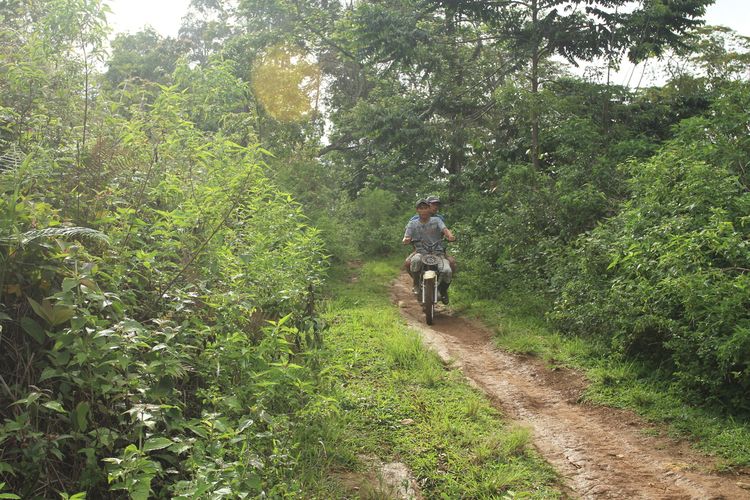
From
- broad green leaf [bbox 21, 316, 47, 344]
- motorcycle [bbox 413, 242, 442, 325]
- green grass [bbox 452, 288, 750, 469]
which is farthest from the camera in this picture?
motorcycle [bbox 413, 242, 442, 325]

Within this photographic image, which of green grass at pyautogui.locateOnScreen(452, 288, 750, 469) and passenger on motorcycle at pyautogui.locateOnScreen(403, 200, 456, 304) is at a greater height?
passenger on motorcycle at pyautogui.locateOnScreen(403, 200, 456, 304)

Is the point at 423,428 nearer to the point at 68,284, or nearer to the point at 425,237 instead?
the point at 68,284

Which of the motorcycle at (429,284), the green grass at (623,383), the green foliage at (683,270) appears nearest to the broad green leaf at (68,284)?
the green grass at (623,383)

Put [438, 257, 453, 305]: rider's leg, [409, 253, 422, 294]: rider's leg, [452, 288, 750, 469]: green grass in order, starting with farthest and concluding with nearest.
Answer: [409, 253, 422, 294]: rider's leg → [438, 257, 453, 305]: rider's leg → [452, 288, 750, 469]: green grass

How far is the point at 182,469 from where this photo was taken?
3.09 m

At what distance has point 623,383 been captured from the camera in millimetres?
5785

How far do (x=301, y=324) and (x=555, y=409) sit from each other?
2.60 metres

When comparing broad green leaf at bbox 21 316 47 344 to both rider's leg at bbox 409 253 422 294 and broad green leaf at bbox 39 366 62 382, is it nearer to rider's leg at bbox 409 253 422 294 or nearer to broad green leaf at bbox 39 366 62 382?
broad green leaf at bbox 39 366 62 382

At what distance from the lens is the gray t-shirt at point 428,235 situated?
9.50 m

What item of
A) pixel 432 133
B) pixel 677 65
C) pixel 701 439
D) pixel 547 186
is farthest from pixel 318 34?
pixel 701 439

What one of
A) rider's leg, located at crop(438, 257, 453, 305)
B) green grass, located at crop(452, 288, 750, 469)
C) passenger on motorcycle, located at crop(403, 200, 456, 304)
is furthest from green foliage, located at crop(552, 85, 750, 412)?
passenger on motorcycle, located at crop(403, 200, 456, 304)

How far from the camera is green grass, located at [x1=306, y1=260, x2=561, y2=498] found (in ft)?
13.1

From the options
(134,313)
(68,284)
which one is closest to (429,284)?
(134,313)

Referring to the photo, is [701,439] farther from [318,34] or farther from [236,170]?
[318,34]
